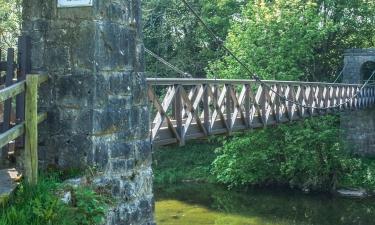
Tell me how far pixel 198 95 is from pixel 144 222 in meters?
3.27

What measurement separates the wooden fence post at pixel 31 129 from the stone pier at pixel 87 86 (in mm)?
339

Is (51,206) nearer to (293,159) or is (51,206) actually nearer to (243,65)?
(243,65)

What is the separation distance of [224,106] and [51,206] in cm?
667

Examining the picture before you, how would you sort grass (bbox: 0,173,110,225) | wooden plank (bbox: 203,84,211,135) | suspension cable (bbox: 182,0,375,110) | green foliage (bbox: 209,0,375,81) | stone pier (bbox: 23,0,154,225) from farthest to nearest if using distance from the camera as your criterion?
green foliage (bbox: 209,0,375,81) < wooden plank (bbox: 203,84,211,135) < suspension cable (bbox: 182,0,375,110) < stone pier (bbox: 23,0,154,225) < grass (bbox: 0,173,110,225)

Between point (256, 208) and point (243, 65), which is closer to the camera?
point (243, 65)

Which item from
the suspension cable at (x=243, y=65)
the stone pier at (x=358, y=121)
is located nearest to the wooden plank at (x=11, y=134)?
the suspension cable at (x=243, y=65)

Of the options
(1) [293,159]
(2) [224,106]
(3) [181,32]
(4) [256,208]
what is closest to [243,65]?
(2) [224,106]

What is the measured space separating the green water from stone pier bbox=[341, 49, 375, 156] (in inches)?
157

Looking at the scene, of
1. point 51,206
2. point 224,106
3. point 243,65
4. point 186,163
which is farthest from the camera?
point 186,163

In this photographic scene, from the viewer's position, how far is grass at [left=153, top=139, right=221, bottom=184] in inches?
805

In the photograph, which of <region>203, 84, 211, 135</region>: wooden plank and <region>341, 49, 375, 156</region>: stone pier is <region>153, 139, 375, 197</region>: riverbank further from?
<region>203, 84, 211, 135</region>: wooden plank

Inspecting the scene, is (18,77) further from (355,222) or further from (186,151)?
(186,151)

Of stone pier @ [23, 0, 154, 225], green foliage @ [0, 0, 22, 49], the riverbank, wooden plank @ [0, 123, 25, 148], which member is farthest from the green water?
wooden plank @ [0, 123, 25, 148]

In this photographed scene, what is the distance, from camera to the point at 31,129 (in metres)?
4.13
